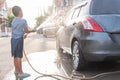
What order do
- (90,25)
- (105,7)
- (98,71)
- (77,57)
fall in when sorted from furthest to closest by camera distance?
(98,71) < (77,57) < (105,7) < (90,25)

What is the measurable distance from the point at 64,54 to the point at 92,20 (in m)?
4.84

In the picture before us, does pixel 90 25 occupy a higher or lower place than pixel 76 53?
higher

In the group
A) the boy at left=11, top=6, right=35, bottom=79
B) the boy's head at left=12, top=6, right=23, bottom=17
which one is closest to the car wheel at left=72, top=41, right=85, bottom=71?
the boy at left=11, top=6, right=35, bottom=79

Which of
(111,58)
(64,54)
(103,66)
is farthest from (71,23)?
(64,54)

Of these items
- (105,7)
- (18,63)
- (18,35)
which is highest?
(105,7)

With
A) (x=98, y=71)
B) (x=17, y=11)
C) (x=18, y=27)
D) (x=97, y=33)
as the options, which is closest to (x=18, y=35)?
(x=18, y=27)

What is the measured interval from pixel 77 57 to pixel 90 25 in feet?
3.18

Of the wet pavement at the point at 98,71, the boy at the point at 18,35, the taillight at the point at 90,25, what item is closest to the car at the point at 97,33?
the taillight at the point at 90,25

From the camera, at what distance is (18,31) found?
23.7 ft

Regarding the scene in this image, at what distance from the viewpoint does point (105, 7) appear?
759cm

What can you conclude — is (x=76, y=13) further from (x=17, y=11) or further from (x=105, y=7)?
(x=17, y=11)

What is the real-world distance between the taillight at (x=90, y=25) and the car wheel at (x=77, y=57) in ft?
1.85

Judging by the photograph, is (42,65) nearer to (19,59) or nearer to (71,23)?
(71,23)

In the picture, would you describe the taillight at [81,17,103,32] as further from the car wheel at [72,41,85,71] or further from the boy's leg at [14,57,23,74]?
the boy's leg at [14,57,23,74]
